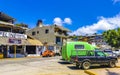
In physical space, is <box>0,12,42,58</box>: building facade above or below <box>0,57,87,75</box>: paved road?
above

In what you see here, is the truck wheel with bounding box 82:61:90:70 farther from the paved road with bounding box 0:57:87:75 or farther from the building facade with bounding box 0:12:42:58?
the building facade with bounding box 0:12:42:58

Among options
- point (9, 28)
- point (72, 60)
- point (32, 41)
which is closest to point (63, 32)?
point (32, 41)

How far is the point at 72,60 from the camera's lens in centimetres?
2291

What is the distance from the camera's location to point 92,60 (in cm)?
2272

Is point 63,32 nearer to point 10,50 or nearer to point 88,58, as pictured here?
point 10,50

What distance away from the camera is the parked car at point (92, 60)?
73.1ft

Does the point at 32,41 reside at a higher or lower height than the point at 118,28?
lower

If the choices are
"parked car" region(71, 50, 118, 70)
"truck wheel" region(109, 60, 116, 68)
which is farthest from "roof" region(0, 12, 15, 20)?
"truck wheel" region(109, 60, 116, 68)

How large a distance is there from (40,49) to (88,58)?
33.7m

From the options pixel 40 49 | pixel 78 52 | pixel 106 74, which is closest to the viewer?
pixel 106 74

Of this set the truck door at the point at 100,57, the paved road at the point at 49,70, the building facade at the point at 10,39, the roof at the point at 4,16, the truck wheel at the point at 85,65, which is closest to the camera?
the paved road at the point at 49,70

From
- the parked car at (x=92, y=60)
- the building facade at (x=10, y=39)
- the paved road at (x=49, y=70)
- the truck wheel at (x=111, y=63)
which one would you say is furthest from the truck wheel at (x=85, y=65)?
the building facade at (x=10, y=39)

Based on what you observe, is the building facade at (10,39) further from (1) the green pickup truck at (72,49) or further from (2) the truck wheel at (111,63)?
(2) the truck wheel at (111,63)

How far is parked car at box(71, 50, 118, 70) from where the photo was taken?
22289 mm
